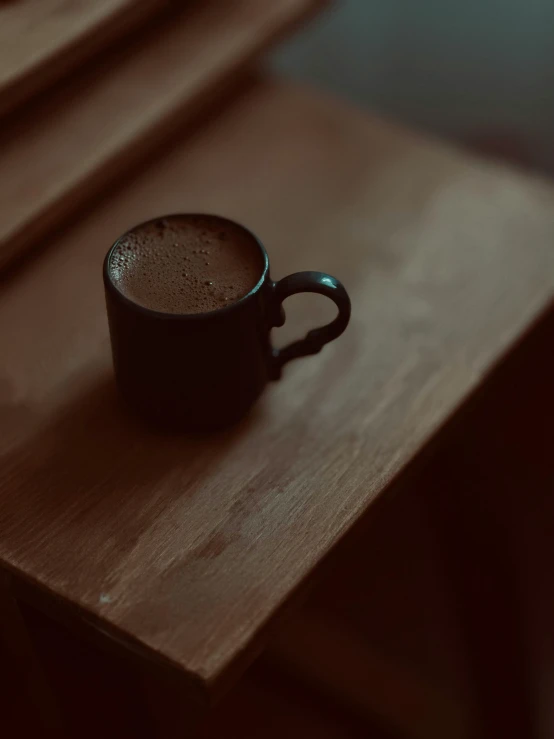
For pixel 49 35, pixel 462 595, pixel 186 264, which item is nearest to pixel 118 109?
pixel 49 35

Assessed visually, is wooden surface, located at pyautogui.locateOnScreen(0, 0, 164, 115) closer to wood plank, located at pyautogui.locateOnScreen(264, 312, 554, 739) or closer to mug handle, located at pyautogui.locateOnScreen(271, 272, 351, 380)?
mug handle, located at pyautogui.locateOnScreen(271, 272, 351, 380)

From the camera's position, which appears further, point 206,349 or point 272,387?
point 272,387

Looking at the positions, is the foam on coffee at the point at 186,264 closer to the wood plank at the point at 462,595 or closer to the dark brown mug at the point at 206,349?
the dark brown mug at the point at 206,349

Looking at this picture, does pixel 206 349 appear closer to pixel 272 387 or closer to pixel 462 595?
pixel 272 387

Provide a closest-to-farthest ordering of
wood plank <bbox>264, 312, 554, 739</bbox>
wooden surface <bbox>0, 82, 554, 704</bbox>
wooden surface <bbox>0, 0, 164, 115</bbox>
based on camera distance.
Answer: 1. wooden surface <bbox>0, 82, 554, 704</bbox>
2. wooden surface <bbox>0, 0, 164, 115</bbox>
3. wood plank <bbox>264, 312, 554, 739</bbox>

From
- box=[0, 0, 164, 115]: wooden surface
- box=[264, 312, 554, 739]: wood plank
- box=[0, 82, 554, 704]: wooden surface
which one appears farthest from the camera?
box=[264, 312, 554, 739]: wood plank

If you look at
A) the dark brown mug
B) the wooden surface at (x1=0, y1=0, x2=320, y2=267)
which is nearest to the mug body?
the dark brown mug

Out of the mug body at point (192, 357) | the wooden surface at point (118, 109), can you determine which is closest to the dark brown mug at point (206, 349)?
the mug body at point (192, 357)
